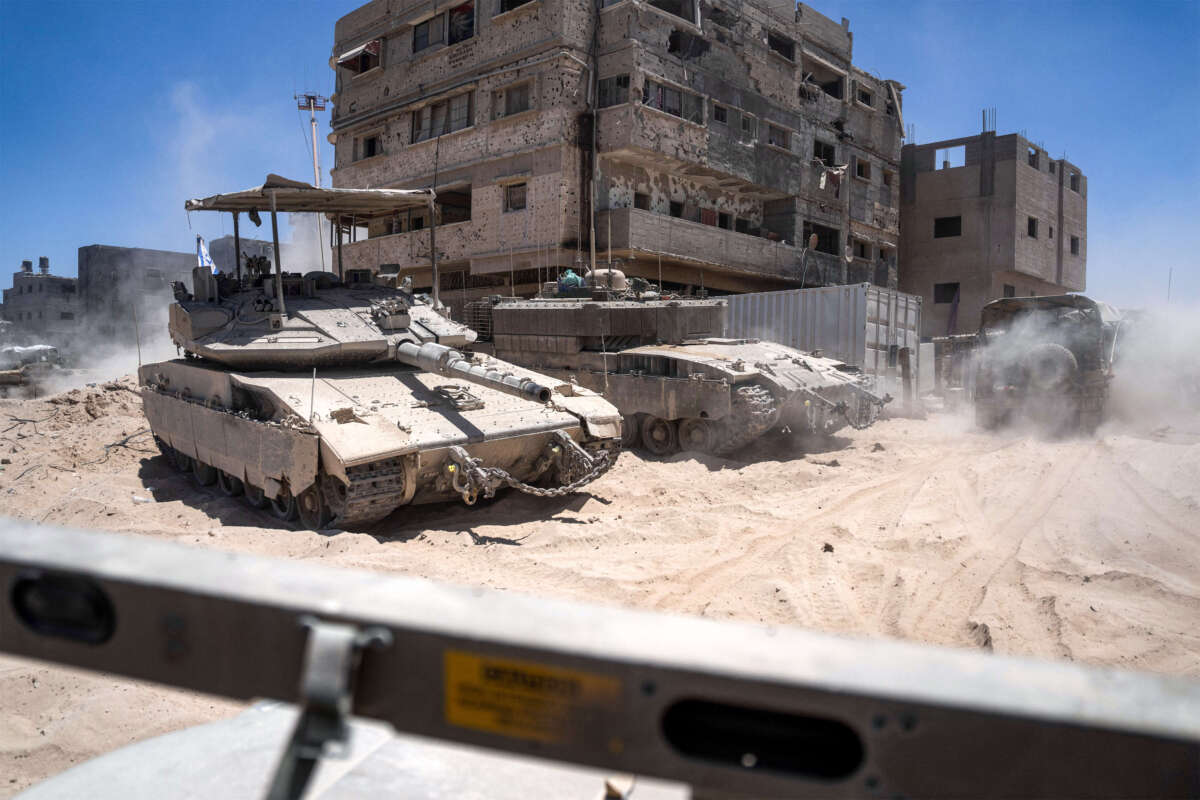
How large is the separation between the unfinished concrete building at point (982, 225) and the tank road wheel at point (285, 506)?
26.7 meters

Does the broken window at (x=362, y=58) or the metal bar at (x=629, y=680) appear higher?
the broken window at (x=362, y=58)

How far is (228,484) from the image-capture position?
8.75 metres

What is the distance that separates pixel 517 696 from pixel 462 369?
6.79 m

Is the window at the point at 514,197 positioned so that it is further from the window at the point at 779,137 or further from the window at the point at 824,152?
the window at the point at 824,152

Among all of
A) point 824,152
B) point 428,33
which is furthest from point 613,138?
point 824,152

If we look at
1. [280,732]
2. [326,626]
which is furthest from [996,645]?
[326,626]

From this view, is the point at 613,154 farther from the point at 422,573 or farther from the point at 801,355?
the point at 422,573

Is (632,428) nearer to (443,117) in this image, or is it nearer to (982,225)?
(443,117)

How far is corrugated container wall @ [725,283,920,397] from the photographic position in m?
16.0

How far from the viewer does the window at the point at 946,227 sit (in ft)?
101

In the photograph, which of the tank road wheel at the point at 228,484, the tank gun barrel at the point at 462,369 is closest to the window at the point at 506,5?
the tank gun barrel at the point at 462,369

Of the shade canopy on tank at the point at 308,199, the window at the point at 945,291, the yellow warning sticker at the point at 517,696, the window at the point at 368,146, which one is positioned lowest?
the yellow warning sticker at the point at 517,696

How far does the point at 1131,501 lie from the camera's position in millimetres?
7438

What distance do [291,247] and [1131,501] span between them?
113 ft
